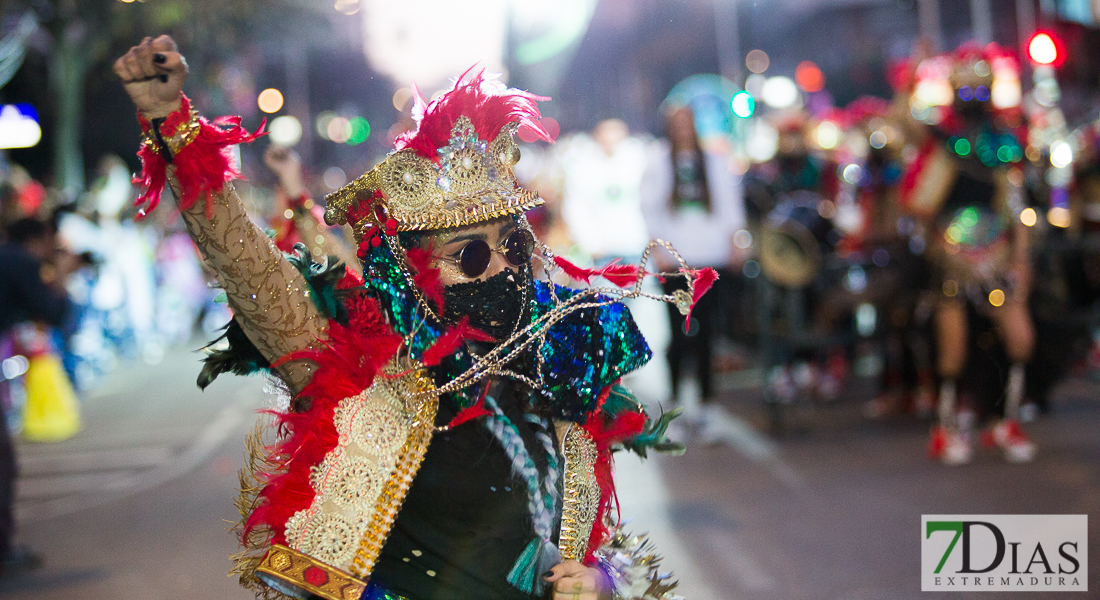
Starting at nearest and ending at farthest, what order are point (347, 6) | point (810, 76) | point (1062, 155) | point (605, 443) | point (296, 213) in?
point (605, 443), point (296, 213), point (347, 6), point (1062, 155), point (810, 76)

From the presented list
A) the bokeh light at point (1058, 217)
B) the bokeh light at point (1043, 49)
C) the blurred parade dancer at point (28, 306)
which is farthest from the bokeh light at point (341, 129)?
the bokeh light at point (1043, 49)

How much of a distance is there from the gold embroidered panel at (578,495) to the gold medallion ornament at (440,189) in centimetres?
53

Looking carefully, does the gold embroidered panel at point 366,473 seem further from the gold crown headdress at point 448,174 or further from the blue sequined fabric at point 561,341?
the gold crown headdress at point 448,174

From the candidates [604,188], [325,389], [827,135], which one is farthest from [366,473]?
[604,188]

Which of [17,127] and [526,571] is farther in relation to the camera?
[17,127]

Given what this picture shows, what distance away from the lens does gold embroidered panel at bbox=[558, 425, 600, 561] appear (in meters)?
1.85

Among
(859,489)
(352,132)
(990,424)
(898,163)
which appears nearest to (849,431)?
(990,424)

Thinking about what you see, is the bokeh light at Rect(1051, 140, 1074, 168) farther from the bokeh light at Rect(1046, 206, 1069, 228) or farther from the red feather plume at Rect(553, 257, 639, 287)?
the red feather plume at Rect(553, 257, 639, 287)

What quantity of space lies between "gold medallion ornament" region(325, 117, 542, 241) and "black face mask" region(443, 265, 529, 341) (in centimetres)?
13

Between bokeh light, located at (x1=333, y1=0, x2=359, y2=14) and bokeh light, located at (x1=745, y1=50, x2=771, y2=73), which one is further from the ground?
bokeh light, located at (x1=745, y1=50, x2=771, y2=73)

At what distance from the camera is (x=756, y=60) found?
5801 mm

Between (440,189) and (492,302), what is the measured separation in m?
0.24

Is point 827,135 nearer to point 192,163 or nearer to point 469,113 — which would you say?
point 469,113

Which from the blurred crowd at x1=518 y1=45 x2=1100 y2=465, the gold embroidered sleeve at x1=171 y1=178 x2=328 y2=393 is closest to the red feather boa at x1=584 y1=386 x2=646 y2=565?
the gold embroidered sleeve at x1=171 y1=178 x2=328 y2=393
